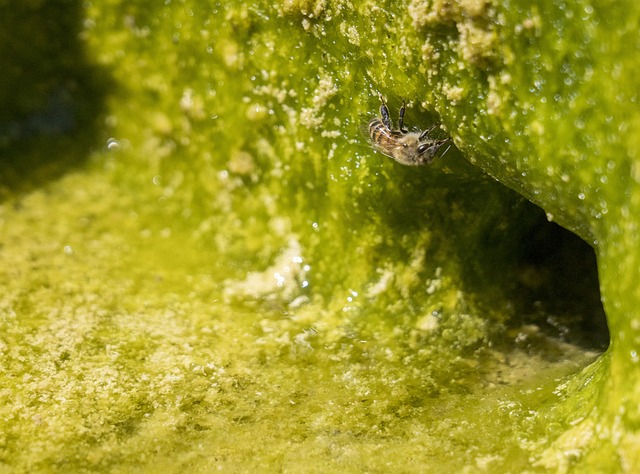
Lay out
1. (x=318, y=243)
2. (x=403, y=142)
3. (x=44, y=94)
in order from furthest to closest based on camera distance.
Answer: (x=44, y=94), (x=318, y=243), (x=403, y=142)

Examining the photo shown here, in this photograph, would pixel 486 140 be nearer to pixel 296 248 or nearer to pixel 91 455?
pixel 296 248

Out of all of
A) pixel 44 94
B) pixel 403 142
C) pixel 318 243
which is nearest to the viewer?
pixel 403 142

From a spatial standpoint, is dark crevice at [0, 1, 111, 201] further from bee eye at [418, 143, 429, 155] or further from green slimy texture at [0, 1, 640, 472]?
bee eye at [418, 143, 429, 155]

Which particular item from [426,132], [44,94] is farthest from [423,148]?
[44,94]

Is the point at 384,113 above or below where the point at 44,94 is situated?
below

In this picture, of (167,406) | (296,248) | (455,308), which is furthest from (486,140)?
(167,406)

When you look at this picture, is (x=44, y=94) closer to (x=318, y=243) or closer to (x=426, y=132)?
(x=318, y=243)

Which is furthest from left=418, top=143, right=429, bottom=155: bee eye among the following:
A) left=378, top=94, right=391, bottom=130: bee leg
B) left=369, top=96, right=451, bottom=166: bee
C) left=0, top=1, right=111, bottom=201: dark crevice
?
left=0, top=1, right=111, bottom=201: dark crevice
